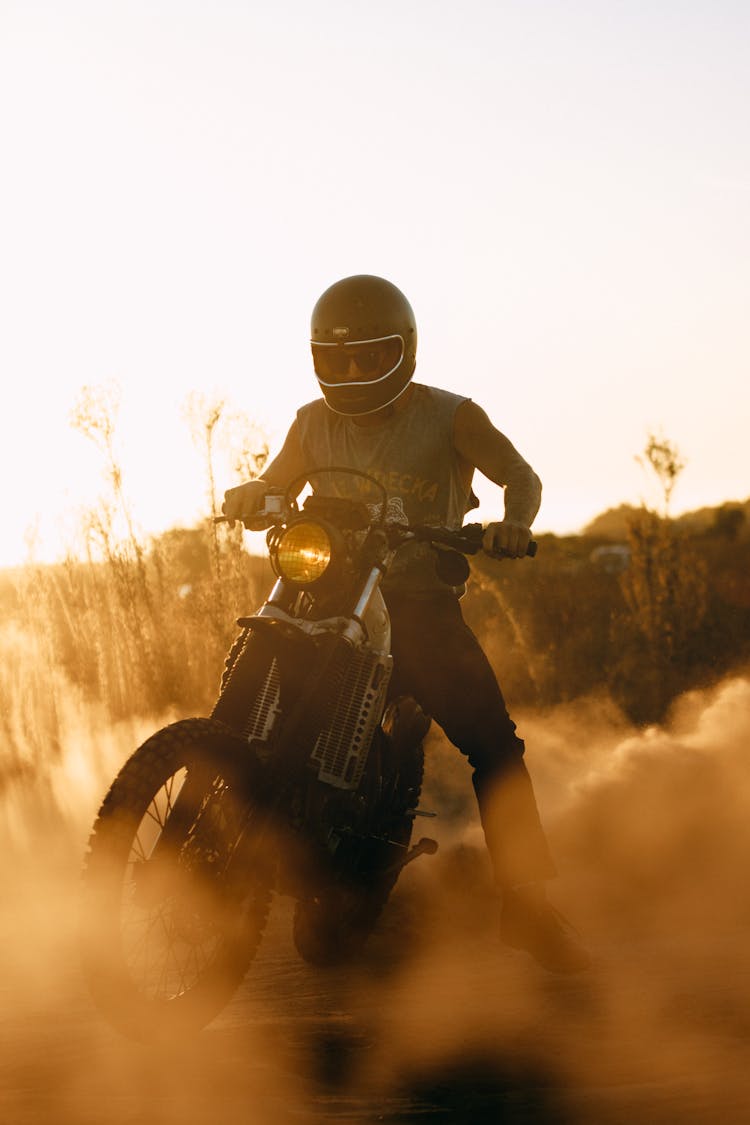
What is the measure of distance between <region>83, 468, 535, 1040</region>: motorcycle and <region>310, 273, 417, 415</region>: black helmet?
0.62 meters

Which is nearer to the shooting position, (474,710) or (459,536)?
(459,536)

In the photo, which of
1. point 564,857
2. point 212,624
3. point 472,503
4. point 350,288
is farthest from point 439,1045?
point 212,624

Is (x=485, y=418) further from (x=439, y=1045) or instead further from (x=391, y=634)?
(x=439, y=1045)

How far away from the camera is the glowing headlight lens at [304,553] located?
4.70 metres

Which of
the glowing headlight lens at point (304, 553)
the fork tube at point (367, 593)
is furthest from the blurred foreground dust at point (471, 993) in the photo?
the glowing headlight lens at point (304, 553)

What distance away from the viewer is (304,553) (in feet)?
15.5

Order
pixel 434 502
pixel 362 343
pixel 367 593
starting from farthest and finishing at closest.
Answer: pixel 434 502 → pixel 362 343 → pixel 367 593

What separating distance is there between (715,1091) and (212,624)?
7.41 m

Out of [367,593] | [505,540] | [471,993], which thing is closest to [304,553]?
[367,593]

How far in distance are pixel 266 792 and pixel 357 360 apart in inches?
71.4

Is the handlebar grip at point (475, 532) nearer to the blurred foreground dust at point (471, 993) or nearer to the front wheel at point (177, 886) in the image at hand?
the front wheel at point (177, 886)

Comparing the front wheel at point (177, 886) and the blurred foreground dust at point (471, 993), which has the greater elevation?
the front wheel at point (177, 886)

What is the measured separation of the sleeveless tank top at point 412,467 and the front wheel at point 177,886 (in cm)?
138

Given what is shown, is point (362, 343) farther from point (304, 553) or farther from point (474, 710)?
point (474, 710)
